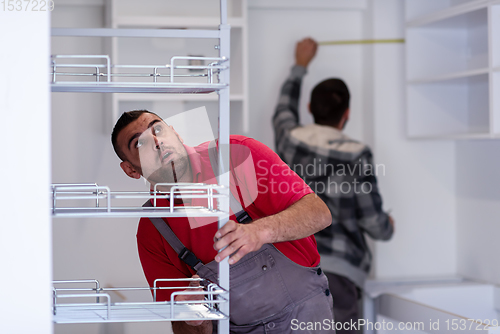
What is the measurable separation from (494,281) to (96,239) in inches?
72.8

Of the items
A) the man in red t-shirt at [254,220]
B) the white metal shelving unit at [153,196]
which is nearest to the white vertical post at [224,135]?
the white metal shelving unit at [153,196]

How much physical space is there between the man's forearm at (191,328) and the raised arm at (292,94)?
116 cm

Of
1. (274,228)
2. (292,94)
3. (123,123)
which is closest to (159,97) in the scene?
(292,94)

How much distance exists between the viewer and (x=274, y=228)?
39.4 inches

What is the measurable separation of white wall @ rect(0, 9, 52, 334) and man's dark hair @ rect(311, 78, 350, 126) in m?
1.76

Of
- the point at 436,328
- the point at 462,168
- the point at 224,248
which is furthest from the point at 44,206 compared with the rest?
the point at 462,168

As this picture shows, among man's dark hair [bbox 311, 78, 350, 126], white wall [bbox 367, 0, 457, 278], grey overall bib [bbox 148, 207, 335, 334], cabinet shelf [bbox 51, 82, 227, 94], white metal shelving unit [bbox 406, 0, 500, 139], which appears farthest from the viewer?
white wall [bbox 367, 0, 457, 278]

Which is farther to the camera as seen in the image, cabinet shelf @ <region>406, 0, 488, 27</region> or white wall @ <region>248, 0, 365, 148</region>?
white wall @ <region>248, 0, 365, 148</region>

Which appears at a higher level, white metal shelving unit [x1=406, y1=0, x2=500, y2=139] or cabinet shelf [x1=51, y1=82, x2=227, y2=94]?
white metal shelving unit [x1=406, y1=0, x2=500, y2=139]

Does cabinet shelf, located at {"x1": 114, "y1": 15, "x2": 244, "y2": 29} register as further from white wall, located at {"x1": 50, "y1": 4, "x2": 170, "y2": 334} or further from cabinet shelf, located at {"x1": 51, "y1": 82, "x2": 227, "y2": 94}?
cabinet shelf, located at {"x1": 51, "y1": 82, "x2": 227, "y2": 94}

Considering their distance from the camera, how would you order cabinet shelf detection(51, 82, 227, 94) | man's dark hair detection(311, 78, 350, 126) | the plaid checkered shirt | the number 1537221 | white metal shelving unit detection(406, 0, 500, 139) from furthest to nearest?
white metal shelving unit detection(406, 0, 500, 139) < man's dark hair detection(311, 78, 350, 126) < the plaid checkered shirt < cabinet shelf detection(51, 82, 227, 94) < the number 1537221

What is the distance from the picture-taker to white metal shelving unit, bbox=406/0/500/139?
2363mm

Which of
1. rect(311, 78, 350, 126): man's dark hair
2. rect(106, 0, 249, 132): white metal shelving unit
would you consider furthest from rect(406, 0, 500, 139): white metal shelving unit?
rect(106, 0, 249, 132): white metal shelving unit

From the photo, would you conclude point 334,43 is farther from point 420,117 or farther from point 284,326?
point 284,326
